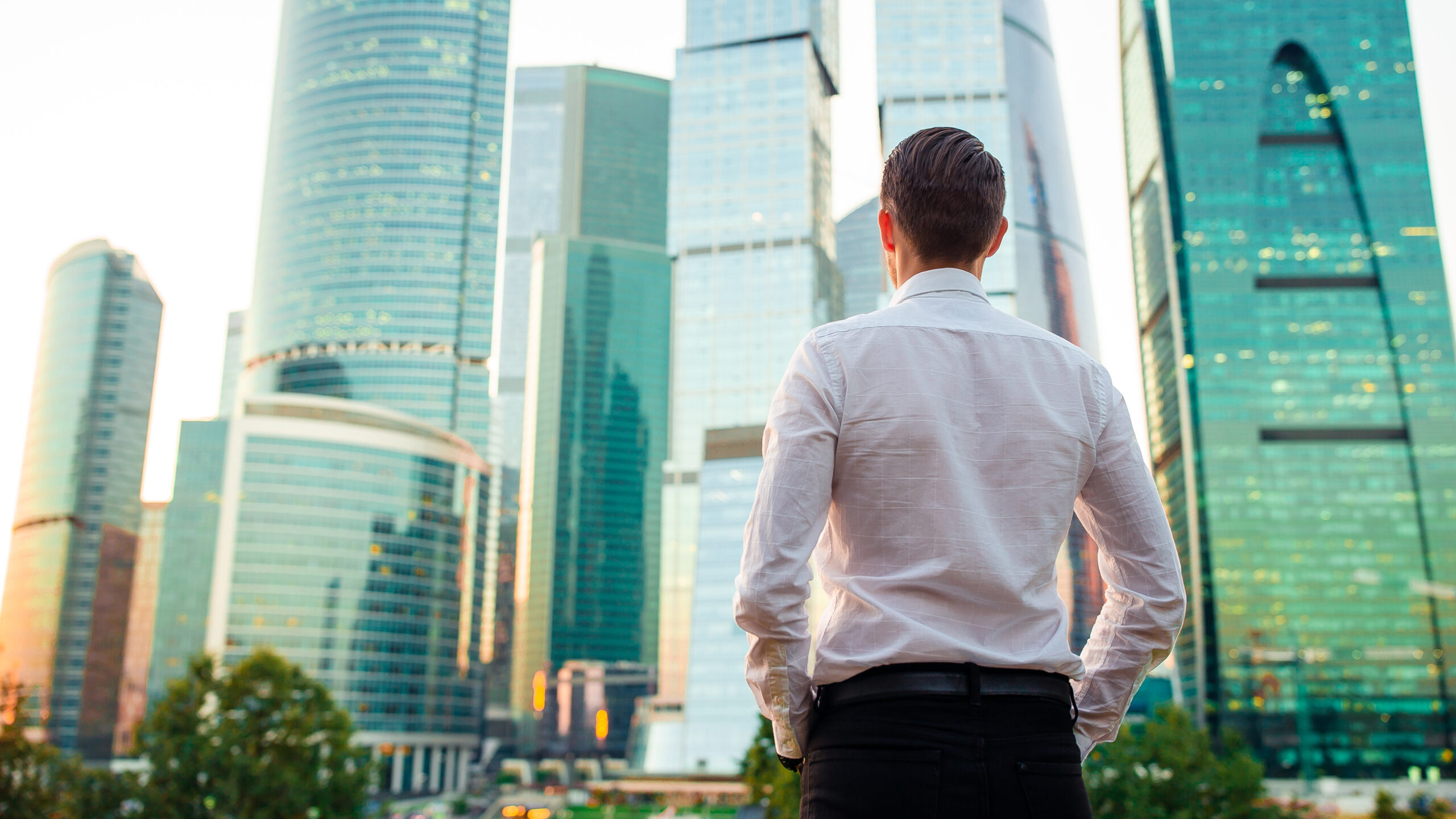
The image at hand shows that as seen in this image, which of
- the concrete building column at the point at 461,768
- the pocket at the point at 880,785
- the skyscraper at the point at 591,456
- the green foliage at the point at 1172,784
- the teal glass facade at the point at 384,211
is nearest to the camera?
the pocket at the point at 880,785

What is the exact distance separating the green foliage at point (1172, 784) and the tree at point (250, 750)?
1913 cm

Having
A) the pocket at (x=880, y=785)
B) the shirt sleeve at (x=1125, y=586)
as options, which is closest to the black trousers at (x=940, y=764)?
the pocket at (x=880, y=785)

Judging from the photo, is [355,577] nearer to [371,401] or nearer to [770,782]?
[371,401]

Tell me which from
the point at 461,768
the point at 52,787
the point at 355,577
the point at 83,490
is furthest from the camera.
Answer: the point at 83,490

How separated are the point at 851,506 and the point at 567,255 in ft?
392

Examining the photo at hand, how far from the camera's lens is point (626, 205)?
13288 centimetres

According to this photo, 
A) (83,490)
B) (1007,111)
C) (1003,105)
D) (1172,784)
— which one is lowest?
(1172,784)

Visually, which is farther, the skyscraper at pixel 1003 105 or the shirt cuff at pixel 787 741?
the skyscraper at pixel 1003 105

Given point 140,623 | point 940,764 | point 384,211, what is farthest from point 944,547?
point 140,623

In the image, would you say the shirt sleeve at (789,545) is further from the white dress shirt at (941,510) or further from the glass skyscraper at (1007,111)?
the glass skyscraper at (1007,111)

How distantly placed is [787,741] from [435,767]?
87.4 metres

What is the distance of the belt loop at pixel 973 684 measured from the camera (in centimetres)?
138

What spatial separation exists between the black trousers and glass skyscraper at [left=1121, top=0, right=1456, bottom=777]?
8018cm

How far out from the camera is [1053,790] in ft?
4.64
